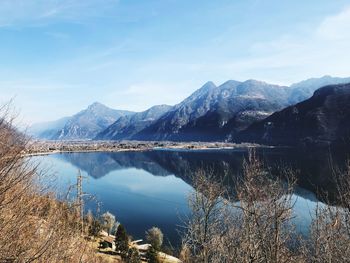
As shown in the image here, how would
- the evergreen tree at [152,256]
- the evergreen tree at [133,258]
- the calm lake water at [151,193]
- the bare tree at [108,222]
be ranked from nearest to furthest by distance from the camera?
1. the evergreen tree at [133,258]
2. the evergreen tree at [152,256]
3. the bare tree at [108,222]
4. the calm lake water at [151,193]

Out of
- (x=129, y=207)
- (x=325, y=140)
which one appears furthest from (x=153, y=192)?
(x=325, y=140)

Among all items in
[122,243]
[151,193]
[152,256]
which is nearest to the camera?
[152,256]

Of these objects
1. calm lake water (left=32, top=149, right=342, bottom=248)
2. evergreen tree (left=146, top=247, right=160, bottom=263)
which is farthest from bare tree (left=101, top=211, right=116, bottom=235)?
evergreen tree (left=146, top=247, right=160, bottom=263)

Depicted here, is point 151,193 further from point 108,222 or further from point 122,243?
point 122,243

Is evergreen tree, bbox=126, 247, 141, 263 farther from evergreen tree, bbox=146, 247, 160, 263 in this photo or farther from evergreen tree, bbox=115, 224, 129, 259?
evergreen tree, bbox=115, 224, 129, 259

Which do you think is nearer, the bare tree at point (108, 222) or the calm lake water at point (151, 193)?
the bare tree at point (108, 222)

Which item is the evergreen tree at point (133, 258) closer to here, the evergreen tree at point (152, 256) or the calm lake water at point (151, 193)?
the evergreen tree at point (152, 256)

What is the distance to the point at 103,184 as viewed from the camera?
98125 mm

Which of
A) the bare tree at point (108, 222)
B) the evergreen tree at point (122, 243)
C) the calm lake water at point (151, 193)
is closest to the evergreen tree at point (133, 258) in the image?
the evergreen tree at point (122, 243)

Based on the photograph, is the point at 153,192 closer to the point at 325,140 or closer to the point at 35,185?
the point at 35,185

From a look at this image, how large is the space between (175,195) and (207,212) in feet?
160

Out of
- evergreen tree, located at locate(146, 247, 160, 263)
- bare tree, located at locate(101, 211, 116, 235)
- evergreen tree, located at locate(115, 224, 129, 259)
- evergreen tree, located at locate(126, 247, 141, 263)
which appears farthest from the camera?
bare tree, located at locate(101, 211, 116, 235)

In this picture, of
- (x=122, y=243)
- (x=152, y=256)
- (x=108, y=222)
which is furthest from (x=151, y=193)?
(x=152, y=256)

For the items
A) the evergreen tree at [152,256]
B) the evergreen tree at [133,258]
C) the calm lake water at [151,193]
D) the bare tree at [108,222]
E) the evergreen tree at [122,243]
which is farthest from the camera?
the calm lake water at [151,193]
